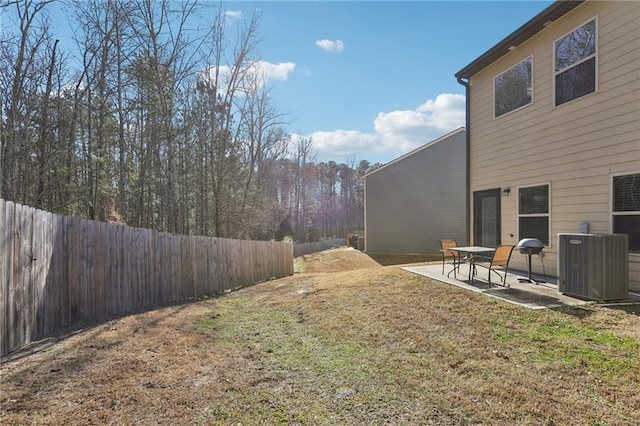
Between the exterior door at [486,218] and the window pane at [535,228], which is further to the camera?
the exterior door at [486,218]

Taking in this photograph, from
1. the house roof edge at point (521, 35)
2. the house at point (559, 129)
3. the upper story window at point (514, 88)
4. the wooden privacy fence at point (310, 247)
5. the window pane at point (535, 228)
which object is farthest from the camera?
the wooden privacy fence at point (310, 247)

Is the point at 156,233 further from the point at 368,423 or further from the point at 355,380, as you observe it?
the point at 368,423

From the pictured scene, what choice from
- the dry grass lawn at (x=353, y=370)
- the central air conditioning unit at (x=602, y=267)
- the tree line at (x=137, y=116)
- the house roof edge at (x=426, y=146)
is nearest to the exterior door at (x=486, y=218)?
the central air conditioning unit at (x=602, y=267)

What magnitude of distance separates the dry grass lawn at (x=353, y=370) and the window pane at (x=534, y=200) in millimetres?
2901

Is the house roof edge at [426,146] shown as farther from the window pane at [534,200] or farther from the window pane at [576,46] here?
the window pane at [576,46]

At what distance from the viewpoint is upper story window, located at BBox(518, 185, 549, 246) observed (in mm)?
7223

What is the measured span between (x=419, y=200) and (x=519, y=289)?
14488mm

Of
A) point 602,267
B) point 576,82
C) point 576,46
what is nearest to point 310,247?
point 576,82

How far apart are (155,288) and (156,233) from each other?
1.09 metres

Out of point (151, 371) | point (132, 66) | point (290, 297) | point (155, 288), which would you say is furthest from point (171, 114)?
point (151, 371)

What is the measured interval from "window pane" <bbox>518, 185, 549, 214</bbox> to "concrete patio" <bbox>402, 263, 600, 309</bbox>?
1338 millimetres

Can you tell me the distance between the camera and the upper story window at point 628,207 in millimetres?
5398

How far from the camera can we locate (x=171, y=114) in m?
12.1

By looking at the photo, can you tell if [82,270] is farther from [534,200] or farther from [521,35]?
[521,35]
